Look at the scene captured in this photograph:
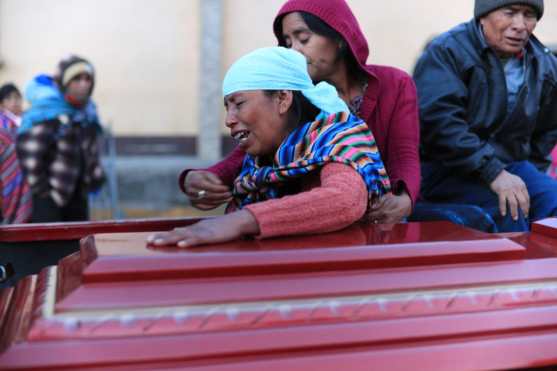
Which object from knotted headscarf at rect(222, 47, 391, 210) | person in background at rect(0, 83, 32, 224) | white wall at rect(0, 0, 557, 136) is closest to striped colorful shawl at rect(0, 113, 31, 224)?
person in background at rect(0, 83, 32, 224)

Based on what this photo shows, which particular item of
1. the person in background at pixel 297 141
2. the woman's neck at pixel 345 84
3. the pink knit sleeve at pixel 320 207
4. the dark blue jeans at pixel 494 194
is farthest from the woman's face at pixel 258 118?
the dark blue jeans at pixel 494 194

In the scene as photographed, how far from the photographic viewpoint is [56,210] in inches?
197

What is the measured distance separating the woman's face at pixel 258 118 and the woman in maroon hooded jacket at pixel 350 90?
32 cm

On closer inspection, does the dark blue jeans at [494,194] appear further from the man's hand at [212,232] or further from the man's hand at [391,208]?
the man's hand at [212,232]

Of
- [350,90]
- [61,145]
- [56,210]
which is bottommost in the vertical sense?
[56,210]

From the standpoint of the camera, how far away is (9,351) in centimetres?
116

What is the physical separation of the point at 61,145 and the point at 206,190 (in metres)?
3.09

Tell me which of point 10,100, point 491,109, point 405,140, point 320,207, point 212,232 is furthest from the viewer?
point 10,100

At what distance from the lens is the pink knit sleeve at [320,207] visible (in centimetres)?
154

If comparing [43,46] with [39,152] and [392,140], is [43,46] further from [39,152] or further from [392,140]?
[392,140]

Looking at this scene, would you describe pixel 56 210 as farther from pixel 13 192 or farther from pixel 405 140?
pixel 405 140

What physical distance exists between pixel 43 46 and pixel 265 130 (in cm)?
726

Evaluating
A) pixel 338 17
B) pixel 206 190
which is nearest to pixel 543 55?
pixel 338 17

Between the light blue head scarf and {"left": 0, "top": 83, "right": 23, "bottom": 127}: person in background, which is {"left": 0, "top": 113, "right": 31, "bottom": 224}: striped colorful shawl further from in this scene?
the light blue head scarf
